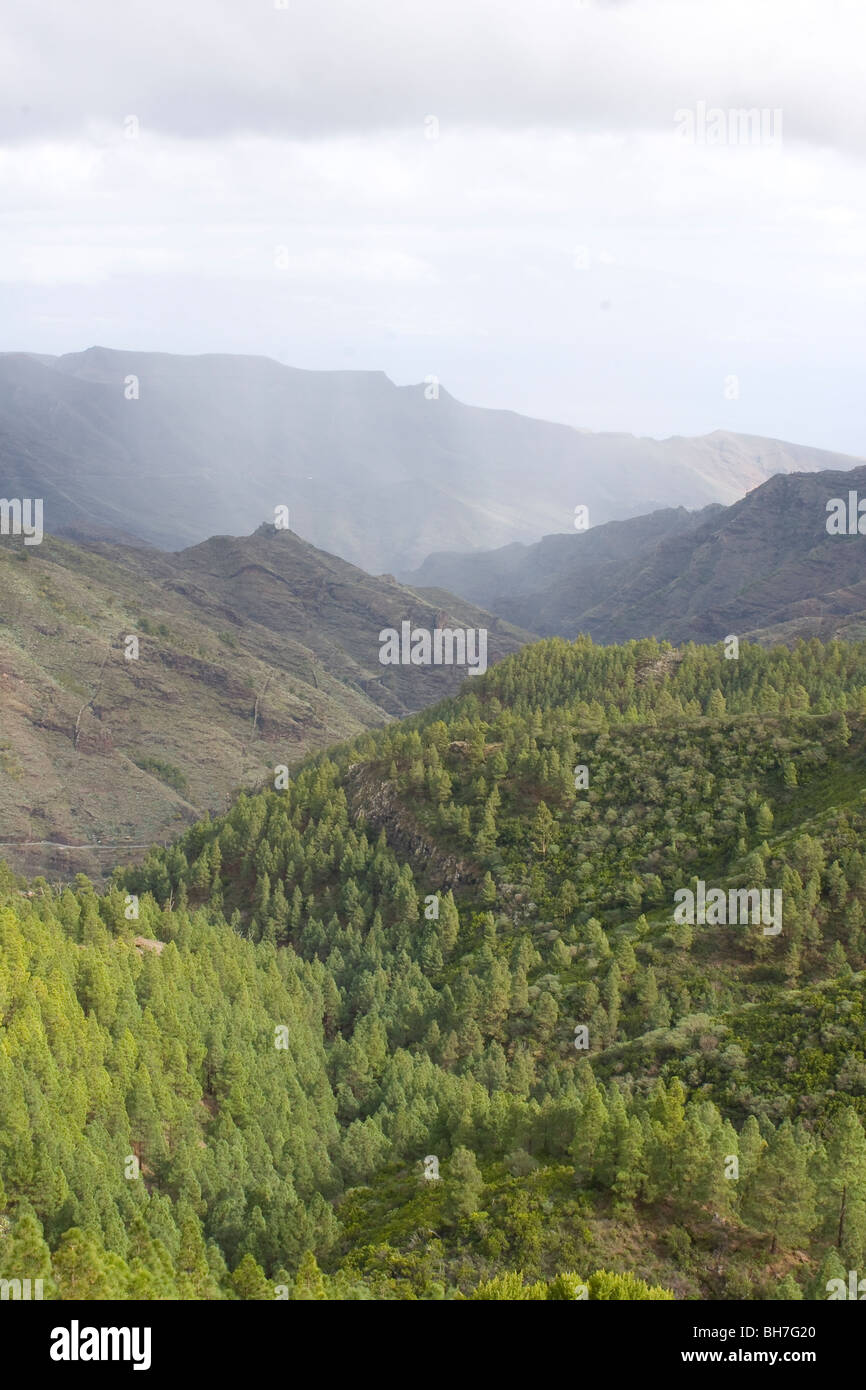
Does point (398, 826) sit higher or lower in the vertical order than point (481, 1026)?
higher

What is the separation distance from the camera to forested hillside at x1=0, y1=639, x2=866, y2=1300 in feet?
200

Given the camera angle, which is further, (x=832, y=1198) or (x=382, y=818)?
(x=382, y=818)

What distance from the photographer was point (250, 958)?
410 feet

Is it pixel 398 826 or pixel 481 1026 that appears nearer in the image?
pixel 481 1026

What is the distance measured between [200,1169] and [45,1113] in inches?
472

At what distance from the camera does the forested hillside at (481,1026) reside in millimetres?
61062

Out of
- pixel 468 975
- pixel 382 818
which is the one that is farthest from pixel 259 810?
pixel 468 975

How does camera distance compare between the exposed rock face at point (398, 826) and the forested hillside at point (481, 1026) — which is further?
the exposed rock face at point (398, 826)

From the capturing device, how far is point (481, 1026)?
4387 inches

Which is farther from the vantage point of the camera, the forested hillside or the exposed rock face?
the exposed rock face
